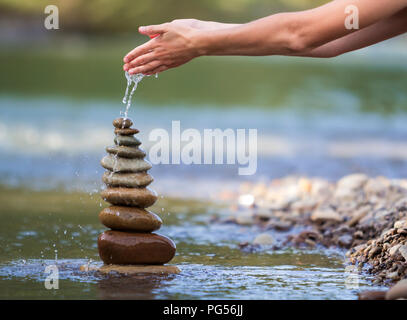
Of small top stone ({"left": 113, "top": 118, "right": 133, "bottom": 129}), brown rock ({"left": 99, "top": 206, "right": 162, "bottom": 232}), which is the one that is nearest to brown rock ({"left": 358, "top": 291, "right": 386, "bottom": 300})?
brown rock ({"left": 99, "top": 206, "right": 162, "bottom": 232})

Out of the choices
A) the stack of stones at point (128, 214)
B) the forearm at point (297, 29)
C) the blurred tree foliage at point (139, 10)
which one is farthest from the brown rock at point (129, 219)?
the blurred tree foliage at point (139, 10)

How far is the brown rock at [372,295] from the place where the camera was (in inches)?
152

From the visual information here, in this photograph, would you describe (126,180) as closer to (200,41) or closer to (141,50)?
(141,50)

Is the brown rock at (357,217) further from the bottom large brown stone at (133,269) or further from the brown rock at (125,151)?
the brown rock at (125,151)

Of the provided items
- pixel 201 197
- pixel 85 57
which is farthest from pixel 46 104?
pixel 85 57

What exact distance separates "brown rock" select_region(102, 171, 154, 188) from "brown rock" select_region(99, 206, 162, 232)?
14 cm

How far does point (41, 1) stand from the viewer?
56375mm

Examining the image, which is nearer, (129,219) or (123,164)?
(129,219)

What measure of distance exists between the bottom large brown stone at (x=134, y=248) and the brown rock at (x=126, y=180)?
298 mm

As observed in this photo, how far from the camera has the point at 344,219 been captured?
20.0 ft

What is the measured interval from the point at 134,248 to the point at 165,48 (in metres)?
1.19

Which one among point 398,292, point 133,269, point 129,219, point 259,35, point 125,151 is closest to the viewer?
point 398,292

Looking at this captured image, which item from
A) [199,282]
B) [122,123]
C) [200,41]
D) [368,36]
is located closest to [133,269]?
[199,282]

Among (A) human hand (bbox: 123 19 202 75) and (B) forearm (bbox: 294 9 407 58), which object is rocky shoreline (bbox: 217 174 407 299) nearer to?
(B) forearm (bbox: 294 9 407 58)
